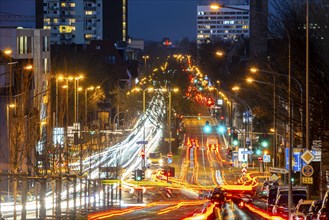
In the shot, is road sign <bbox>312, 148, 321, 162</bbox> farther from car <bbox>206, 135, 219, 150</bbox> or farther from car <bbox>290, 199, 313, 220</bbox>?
car <bbox>206, 135, 219, 150</bbox>

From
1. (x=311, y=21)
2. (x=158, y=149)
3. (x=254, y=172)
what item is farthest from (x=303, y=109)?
(x=158, y=149)

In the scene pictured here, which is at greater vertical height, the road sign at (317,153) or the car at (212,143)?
the car at (212,143)

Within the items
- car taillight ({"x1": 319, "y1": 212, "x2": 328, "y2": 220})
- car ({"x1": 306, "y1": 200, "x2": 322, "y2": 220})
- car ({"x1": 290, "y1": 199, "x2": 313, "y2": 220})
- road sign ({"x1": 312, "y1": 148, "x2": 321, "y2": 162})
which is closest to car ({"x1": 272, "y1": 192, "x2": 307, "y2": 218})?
road sign ({"x1": 312, "y1": 148, "x2": 321, "y2": 162})

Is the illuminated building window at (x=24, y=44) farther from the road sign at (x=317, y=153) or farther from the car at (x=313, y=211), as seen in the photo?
the car at (x=313, y=211)

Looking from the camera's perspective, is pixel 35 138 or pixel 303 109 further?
pixel 35 138

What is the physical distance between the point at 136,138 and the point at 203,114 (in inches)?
2273

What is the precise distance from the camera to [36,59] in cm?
7706

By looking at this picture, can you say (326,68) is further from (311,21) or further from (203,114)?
(203,114)

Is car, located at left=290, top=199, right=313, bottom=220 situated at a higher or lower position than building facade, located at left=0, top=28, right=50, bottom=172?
lower

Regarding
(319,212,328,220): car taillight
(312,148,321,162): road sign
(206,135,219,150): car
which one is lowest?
(319,212,328,220): car taillight

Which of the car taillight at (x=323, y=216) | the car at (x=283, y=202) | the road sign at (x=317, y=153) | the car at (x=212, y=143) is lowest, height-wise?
the car at (x=283, y=202)

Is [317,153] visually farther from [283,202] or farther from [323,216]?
[323,216]

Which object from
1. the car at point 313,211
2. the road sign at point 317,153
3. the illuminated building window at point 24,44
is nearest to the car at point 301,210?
the car at point 313,211

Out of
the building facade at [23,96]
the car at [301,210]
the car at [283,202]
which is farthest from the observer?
the building facade at [23,96]
